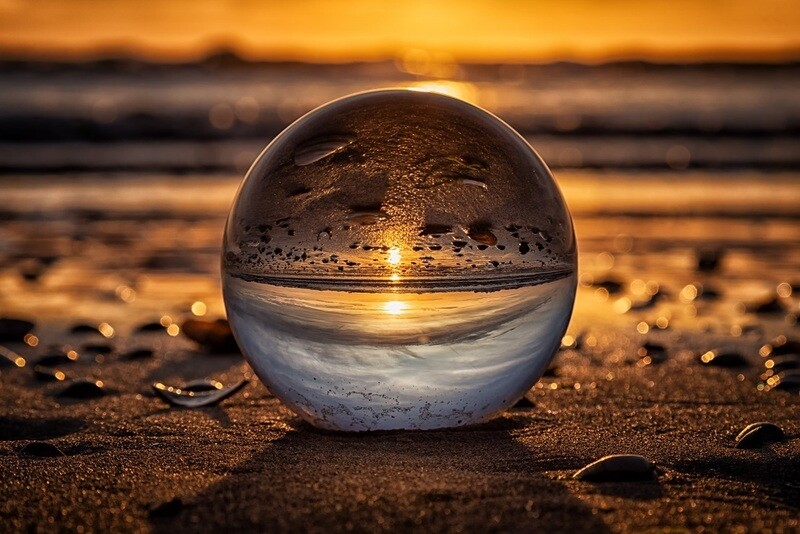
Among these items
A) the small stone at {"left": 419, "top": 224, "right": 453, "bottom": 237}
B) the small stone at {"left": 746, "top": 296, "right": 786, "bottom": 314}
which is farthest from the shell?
the small stone at {"left": 746, "top": 296, "right": 786, "bottom": 314}

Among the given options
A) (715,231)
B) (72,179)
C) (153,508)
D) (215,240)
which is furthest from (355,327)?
(72,179)

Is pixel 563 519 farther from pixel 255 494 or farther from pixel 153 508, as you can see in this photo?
pixel 153 508

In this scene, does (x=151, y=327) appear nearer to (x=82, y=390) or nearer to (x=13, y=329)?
(x=13, y=329)

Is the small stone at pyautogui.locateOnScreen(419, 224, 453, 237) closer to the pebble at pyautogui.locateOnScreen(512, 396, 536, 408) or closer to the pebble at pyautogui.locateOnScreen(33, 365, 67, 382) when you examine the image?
the pebble at pyautogui.locateOnScreen(512, 396, 536, 408)

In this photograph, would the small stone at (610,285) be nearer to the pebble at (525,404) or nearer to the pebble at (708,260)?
the pebble at (708,260)

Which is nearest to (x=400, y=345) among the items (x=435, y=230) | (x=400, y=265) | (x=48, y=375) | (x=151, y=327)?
(x=400, y=265)
